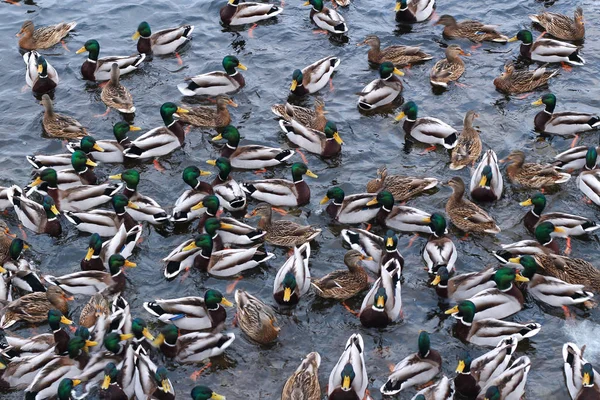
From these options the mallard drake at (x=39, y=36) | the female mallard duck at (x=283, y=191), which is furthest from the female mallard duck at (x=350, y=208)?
the mallard drake at (x=39, y=36)

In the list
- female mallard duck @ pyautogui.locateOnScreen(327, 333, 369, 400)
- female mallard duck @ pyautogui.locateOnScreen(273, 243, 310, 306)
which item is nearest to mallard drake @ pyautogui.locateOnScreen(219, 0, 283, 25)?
female mallard duck @ pyautogui.locateOnScreen(273, 243, 310, 306)

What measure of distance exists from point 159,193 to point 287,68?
4742mm

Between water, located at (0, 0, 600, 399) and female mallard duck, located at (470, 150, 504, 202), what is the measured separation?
256mm

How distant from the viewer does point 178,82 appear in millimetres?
18109

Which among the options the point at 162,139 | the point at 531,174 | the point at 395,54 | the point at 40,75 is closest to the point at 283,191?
the point at 162,139

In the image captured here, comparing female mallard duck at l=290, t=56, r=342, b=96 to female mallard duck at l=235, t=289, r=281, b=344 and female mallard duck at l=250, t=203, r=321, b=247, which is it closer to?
female mallard duck at l=250, t=203, r=321, b=247

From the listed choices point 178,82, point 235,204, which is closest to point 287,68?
point 178,82

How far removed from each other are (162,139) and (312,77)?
136 inches

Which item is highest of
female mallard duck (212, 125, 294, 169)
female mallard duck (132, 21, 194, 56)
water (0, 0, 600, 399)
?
female mallard duck (132, 21, 194, 56)

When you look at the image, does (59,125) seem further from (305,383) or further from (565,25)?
(565,25)

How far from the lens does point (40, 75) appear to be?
17531 millimetres

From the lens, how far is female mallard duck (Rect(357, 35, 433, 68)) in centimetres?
1816

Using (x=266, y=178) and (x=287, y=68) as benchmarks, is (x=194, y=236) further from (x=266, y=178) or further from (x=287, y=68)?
(x=287, y=68)

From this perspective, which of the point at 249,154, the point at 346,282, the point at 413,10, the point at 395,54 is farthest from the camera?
the point at 413,10
